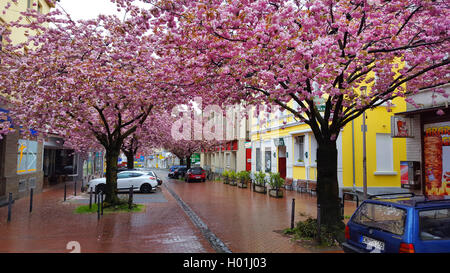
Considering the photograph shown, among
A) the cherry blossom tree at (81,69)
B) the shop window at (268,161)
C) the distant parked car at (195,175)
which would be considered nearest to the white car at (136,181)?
the cherry blossom tree at (81,69)

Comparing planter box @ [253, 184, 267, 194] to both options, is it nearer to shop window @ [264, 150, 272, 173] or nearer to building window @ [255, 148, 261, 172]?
shop window @ [264, 150, 272, 173]

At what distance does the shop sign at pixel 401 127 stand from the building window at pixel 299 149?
8740 millimetres

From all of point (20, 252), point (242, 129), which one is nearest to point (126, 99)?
point (20, 252)

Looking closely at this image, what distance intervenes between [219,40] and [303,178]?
15112 mm

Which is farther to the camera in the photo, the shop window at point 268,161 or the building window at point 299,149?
the shop window at point 268,161

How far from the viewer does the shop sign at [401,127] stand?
1277cm

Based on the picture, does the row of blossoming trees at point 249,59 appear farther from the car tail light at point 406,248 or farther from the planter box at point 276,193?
the planter box at point 276,193

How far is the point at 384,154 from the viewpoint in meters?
17.9

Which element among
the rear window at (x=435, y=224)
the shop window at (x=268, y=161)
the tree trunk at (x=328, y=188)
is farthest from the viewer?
the shop window at (x=268, y=161)

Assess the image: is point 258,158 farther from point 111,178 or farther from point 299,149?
point 111,178

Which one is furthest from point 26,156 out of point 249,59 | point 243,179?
point 249,59

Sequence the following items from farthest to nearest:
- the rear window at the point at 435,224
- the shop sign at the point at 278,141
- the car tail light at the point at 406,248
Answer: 1. the shop sign at the point at 278,141
2. the rear window at the point at 435,224
3. the car tail light at the point at 406,248

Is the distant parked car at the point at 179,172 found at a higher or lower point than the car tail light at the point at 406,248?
lower

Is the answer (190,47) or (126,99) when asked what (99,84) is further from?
(190,47)
